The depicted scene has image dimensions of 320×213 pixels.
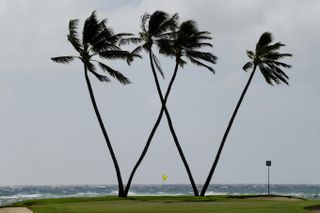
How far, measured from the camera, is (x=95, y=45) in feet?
169

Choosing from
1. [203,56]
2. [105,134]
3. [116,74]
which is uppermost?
[203,56]

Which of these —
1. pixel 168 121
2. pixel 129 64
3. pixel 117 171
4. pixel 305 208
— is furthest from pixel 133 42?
pixel 305 208

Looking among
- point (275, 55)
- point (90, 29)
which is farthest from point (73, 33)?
point (275, 55)

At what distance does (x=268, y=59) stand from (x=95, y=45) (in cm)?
1598

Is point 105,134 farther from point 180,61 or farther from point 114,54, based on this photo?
point 180,61

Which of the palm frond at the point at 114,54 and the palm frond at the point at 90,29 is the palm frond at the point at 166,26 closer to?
the palm frond at the point at 114,54

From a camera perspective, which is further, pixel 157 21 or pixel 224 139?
pixel 224 139

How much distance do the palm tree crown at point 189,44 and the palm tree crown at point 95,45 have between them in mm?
5284

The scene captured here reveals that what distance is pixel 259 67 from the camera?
192ft

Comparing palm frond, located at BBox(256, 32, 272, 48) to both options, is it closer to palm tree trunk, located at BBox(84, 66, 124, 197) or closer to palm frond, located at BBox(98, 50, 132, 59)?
palm frond, located at BBox(98, 50, 132, 59)

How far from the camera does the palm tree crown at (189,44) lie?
55.7 meters

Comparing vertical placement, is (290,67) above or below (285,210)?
above

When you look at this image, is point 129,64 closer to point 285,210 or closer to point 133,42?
point 133,42

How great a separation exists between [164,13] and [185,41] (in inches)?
123
